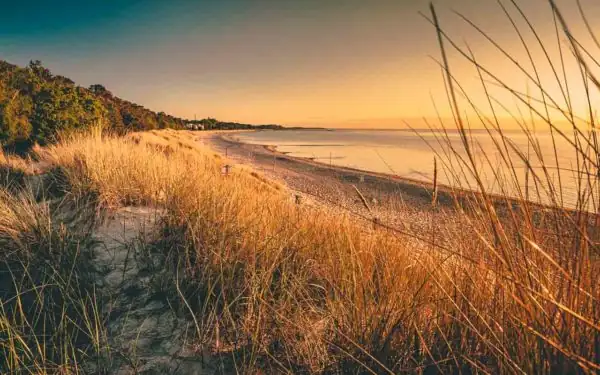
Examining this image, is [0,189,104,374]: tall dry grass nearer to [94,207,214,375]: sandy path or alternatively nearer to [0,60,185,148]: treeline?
[94,207,214,375]: sandy path

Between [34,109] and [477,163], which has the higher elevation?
[34,109]

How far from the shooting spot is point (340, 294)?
1.97m

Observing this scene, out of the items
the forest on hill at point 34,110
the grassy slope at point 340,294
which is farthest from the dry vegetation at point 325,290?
the forest on hill at point 34,110

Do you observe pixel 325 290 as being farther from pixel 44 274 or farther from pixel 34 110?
pixel 34 110

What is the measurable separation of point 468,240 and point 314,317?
1022mm

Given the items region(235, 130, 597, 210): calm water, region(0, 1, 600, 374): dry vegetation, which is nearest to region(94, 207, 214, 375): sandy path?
region(0, 1, 600, 374): dry vegetation

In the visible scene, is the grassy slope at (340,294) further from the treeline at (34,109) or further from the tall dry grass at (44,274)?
the treeline at (34,109)

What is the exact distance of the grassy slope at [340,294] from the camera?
1.00 metres

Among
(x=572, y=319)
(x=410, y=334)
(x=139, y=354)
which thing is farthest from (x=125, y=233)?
(x=572, y=319)

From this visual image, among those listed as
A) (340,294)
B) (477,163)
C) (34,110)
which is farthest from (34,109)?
(477,163)

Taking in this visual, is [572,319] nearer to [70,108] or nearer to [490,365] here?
[490,365]

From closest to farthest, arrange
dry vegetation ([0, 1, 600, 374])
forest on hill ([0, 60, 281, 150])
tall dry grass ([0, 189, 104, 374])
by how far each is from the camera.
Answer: dry vegetation ([0, 1, 600, 374])
tall dry grass ([0, 189, 104, 374])
forest on hill ([0, 60, 281, 150])

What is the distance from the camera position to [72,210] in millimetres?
3736

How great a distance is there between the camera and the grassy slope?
1004 millimetres
